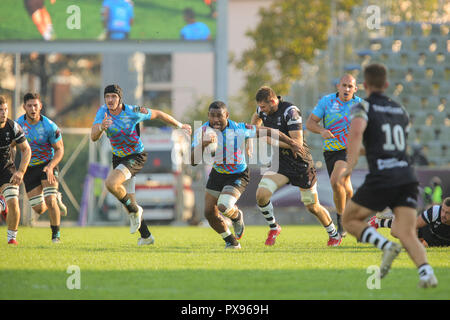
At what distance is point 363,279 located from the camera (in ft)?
28.9

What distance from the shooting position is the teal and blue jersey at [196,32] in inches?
901

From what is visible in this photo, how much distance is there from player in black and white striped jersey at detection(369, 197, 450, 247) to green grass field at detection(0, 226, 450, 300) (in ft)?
0.84

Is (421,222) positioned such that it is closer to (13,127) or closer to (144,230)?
(144,230)

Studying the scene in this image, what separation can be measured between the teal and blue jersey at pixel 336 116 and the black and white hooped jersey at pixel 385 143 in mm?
4828

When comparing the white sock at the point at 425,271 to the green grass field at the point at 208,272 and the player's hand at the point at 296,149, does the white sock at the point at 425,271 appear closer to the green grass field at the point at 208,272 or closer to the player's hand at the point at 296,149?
the green grass field at the point at 208,272

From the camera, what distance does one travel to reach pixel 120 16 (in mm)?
22969

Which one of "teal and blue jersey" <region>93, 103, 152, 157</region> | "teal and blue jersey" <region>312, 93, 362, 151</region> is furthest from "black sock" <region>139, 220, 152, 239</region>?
"teal and blue jersey" <region>312, 93, 362, 151</region>

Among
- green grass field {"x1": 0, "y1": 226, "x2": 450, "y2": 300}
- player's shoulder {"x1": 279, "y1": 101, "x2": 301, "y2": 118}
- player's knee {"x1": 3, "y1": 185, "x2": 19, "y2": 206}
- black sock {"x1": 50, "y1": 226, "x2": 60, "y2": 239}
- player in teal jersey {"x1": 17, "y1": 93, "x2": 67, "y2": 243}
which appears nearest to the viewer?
green grass field {"x1": 0, "y1": 226, "x2": 450, "y2": 300}

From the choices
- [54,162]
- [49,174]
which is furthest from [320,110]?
[49,174]

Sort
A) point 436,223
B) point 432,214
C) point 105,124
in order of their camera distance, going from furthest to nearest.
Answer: point 436,223 → point 432,214 → point 105,124

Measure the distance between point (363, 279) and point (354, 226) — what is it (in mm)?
630

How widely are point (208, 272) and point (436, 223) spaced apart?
425cm

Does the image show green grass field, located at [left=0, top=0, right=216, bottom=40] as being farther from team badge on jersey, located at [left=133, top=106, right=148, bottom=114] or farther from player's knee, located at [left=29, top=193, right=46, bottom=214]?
team badge on jersey, located at [left=133, top=106, right=148, bottom=114]

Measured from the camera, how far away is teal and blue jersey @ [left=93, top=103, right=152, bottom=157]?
12.6m
